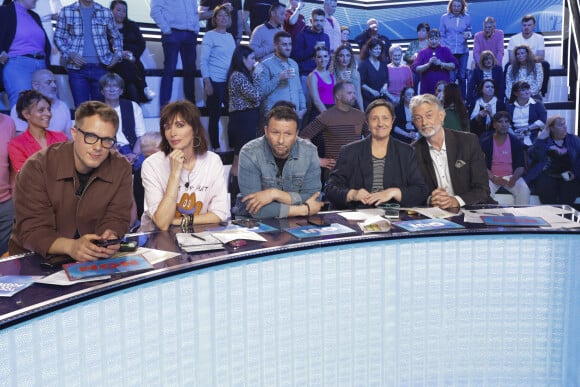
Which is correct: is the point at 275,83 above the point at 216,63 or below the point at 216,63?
below

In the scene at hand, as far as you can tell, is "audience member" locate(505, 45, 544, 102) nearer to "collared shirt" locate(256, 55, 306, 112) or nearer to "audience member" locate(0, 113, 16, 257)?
"collared shirt" locate(256, 55, 306, 112)

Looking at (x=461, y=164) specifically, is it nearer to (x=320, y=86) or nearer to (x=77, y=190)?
(x=77, y=190)

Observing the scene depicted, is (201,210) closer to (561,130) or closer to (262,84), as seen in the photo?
(262,84)

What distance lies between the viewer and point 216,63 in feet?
16.6

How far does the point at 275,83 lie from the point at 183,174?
2765 mm

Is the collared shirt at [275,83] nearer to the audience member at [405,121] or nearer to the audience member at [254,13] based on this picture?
the audience member at [254,13]

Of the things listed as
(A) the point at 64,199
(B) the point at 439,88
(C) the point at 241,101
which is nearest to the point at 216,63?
(C) the point at 241,101

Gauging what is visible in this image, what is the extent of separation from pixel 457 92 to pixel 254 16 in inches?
77.4

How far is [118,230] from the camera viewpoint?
2.14 m

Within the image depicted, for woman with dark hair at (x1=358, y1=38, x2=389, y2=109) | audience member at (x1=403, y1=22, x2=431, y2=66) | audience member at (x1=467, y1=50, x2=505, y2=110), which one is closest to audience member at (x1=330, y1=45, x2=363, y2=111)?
woman with dark hair at (x1=358, y1=38, x2=389, y2=109)

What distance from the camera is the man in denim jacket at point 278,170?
8.79ft

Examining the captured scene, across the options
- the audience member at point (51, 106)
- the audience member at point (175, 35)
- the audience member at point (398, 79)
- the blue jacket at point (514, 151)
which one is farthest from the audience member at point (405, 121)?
the audience member at point (51, 106)

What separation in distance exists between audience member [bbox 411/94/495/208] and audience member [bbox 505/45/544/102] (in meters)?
3.30

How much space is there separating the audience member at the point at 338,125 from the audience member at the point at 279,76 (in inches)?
17.1
